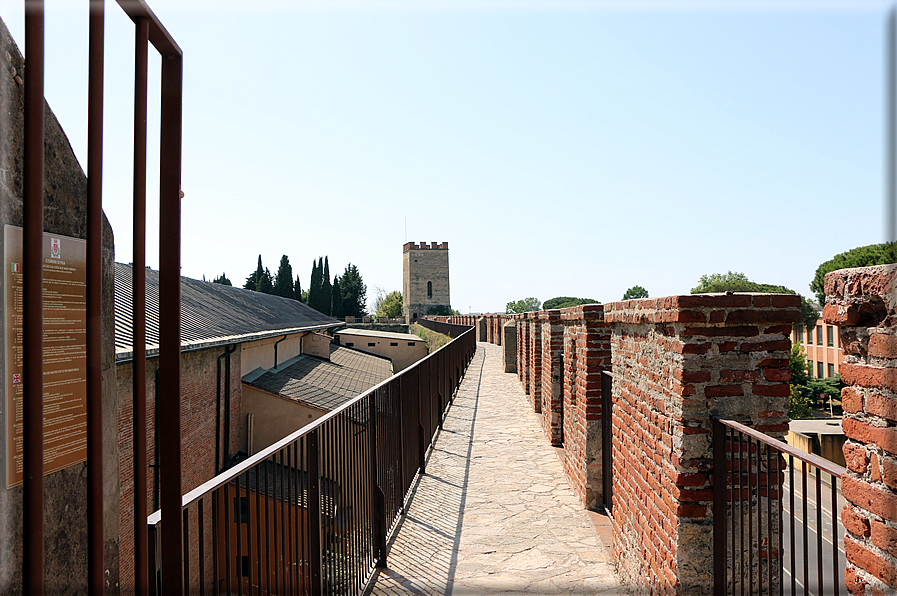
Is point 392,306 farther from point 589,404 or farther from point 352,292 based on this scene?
point 589,404

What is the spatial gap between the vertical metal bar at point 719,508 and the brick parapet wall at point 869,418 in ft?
2.61

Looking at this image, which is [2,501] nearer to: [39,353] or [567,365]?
[39,353]

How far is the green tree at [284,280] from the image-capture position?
69625mm

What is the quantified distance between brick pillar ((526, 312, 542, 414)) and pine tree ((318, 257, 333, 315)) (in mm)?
61851

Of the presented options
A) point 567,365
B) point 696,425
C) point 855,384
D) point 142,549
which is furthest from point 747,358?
point 567,365

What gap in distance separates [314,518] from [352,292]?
73.6m

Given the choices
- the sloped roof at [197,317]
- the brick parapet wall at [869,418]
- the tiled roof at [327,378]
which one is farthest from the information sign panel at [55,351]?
the tiled roof at [327,378]

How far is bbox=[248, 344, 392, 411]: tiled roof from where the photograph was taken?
17.8 m

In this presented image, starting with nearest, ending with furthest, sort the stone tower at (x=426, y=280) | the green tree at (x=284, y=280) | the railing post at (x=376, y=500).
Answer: the railing post at (x=376, y=500), the green tree at (x=284, y=280), the stone tower at (x=426, y=280)

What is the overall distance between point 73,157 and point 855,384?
261cm

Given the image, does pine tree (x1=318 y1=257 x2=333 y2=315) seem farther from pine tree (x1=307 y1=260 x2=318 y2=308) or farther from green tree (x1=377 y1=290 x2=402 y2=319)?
green tree (x1=377 y1=290 x2=402 y2=319)

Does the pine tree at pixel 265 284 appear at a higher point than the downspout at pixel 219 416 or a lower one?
higher

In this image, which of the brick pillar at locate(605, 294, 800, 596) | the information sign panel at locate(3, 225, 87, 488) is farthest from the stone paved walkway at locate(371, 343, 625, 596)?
the information sign panel at locate(3, 225, 87, 488)

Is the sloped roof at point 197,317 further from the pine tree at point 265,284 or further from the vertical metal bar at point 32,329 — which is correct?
the pine tree at point 265,284
